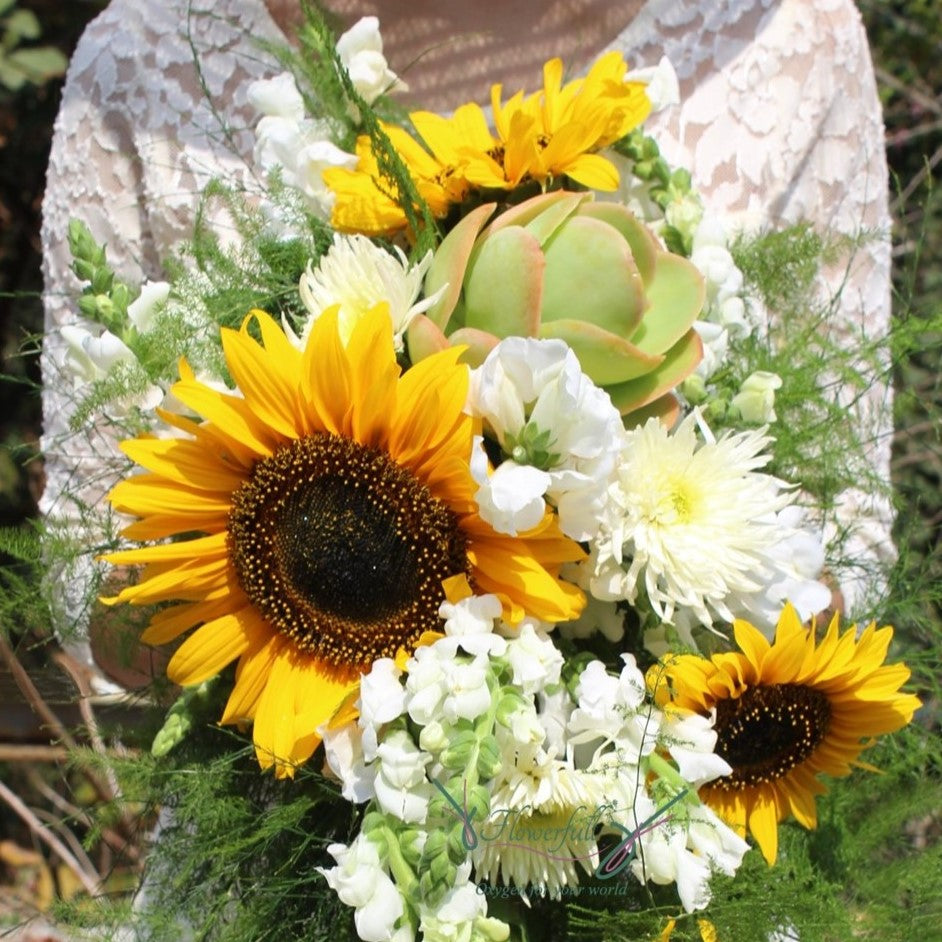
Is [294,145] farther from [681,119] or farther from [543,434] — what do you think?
[681,119]

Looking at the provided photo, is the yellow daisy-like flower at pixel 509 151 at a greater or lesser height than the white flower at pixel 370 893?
greater

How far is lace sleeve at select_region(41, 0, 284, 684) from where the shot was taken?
3.16ft

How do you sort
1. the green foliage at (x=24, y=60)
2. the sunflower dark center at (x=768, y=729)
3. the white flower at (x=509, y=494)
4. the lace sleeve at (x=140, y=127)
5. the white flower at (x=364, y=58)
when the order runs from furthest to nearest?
the green foliage at (x=24, y=60) → the lace sleeve at (x=140, y=127) → the white flower at (x=364, y=58) → the sunflower dark center at (x=768, y=729) → the white flower at (x=509, y=494)

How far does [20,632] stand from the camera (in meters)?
0.71

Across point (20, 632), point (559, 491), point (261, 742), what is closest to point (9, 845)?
point (20, 632)

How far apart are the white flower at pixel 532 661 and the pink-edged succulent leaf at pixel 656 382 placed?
128mm

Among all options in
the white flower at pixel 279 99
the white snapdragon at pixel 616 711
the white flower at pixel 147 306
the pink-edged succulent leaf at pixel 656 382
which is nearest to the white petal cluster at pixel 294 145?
the white flower at pixel 279 99

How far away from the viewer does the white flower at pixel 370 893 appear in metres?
0.52

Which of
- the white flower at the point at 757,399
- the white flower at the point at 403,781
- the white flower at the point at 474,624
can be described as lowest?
the white flower at the point at 403,781

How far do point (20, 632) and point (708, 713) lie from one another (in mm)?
423

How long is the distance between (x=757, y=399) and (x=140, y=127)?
0.63 m

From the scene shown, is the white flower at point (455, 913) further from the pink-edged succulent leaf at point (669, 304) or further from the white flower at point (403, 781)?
the pink-edged succulent leaf at point (669, 304)

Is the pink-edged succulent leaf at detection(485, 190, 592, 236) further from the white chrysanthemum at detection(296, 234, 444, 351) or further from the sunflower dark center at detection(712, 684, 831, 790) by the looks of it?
the sunflower dark center at detection(712, 684, 831, 790)

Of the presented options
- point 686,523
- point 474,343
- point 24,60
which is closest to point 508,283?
point 474,343
